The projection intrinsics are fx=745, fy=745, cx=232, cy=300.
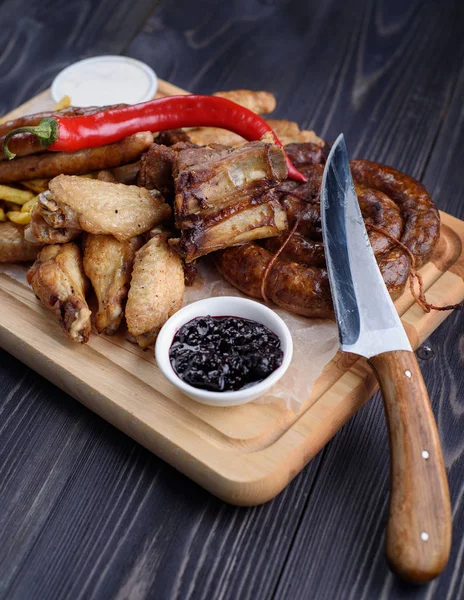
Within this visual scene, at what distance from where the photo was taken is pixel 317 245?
3930 millimetres

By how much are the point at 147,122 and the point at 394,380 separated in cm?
221

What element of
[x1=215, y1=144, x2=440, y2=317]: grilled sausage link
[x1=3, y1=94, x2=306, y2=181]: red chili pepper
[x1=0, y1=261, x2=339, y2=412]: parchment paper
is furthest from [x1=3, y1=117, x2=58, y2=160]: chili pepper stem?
[x1=215, y1=144, x2=440, y2=317]: grilled sausage link

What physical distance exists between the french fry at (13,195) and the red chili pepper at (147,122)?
266mm

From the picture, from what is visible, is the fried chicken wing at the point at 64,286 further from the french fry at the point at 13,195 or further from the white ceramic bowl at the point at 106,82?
the white ceramic bowl at the point at 106,82

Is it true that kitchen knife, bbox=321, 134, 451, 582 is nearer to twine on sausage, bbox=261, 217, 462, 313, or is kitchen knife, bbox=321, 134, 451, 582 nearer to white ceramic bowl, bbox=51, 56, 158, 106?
twine on sausage, bbox=261, 217, 462, 313

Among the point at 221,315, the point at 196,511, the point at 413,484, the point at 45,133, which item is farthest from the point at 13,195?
the point at 413,484

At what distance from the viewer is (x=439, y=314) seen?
3969mm

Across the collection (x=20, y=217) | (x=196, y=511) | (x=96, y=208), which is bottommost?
(x=196, y=511)

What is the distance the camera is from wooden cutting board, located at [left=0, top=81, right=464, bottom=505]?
325 centimetres

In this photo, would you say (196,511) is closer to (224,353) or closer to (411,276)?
(224,353)

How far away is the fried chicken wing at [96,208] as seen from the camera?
3779 millimetres

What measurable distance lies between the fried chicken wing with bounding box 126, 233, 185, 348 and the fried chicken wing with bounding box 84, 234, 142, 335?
0.09 metres

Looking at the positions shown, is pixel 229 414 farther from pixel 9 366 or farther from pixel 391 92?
pixel 391 92

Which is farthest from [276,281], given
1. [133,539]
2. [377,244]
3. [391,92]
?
[391,92]
